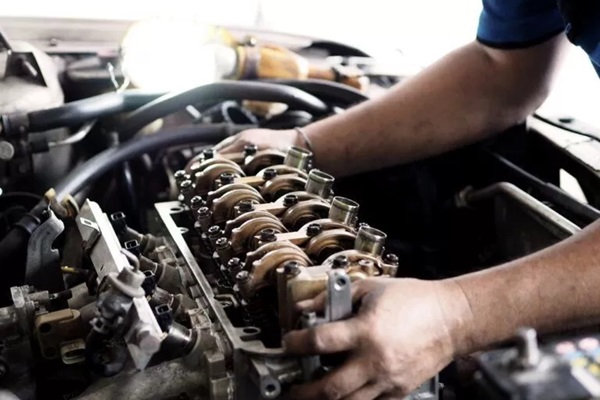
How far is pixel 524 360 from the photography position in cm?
65

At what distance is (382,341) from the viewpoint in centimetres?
87

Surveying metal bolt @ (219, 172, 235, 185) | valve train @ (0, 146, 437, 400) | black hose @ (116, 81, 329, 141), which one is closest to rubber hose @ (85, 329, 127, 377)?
valve train @ (0, 146, 437, 400)

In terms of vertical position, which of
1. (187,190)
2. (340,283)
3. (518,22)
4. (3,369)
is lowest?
(3,369)

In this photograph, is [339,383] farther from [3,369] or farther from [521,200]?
[521,200]

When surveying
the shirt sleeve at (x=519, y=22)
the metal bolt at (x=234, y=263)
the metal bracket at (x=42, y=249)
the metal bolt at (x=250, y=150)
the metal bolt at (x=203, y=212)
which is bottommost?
the metal bracket at (x=42, y=249)

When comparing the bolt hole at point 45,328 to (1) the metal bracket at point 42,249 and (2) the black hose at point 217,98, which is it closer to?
(1) the metal bracket at point 42,249

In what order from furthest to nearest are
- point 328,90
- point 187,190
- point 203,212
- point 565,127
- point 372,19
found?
point 372,19
point 328,90
point 565,127
point 187,190
point 203,212

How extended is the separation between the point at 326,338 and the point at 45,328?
0.40 metres

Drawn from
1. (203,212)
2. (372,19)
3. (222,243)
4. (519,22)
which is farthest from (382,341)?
(372,19)

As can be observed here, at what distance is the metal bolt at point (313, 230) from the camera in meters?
1.04

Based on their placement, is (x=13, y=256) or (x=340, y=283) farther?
(x=13, y=256)

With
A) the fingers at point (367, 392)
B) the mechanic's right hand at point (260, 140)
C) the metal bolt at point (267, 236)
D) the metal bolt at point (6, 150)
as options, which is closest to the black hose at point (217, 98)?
the mechanic's right hand at point (260, 140)

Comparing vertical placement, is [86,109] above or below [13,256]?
above

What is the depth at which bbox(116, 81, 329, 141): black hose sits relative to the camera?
1.48 metres
